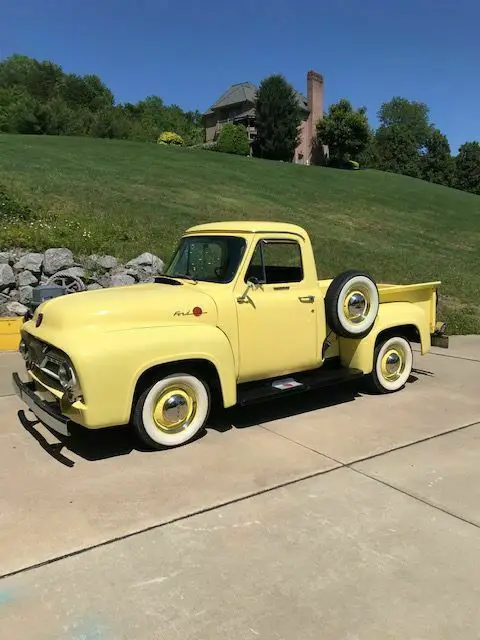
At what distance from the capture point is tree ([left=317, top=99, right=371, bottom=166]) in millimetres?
52094

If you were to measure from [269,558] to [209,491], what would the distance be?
88 cm

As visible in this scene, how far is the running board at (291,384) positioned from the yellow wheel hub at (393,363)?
0.67m

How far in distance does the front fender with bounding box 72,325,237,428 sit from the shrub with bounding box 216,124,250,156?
142 feet

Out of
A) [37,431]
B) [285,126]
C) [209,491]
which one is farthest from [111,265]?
[285,126]

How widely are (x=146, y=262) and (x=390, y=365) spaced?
6.21 m

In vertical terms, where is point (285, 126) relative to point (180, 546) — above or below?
above

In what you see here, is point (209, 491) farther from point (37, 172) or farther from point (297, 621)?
point (37, 172)

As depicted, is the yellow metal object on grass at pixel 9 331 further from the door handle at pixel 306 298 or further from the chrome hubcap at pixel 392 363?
the chrome hubcap at pixel 392 363

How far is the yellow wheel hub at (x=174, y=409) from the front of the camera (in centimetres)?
457

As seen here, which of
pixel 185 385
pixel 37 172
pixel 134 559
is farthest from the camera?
pixel 37 172

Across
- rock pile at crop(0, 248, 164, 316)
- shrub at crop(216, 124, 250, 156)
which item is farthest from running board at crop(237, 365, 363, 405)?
shrub at crop(216, 124, 250, 156)

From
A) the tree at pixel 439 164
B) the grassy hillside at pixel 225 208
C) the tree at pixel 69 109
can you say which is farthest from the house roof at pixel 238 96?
the grassy hillside at pixel 225 208

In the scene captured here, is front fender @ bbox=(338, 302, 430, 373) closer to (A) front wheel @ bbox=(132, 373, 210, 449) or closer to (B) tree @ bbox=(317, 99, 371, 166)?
(A) front wheel @ bbox=(132, 373, 210, 449)

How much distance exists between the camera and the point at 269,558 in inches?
121
